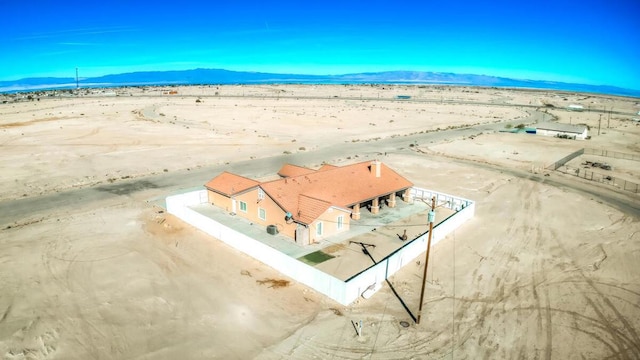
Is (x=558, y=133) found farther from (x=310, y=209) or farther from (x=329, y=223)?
(x=310, y=209)

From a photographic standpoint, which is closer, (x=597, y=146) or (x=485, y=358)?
(x=485, y=358)

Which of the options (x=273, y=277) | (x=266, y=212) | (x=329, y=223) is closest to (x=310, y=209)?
(x=329, y=223)

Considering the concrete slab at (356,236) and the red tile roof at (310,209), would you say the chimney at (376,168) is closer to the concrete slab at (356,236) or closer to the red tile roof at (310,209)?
the concrete slab at (356,236)

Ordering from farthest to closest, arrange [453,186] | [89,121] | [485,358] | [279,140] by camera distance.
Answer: [89,121]
[279,140]
[453,186]
[485,358]

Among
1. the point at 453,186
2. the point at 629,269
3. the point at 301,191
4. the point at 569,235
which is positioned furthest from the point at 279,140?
the point at 629,269

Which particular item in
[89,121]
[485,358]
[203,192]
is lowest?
[485,358]

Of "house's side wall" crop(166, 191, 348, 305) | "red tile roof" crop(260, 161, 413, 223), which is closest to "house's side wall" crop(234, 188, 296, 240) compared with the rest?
"red tile roof" crop(260, 161, 413, 223)

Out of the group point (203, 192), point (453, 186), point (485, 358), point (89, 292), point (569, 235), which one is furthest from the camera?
point (453, 186)

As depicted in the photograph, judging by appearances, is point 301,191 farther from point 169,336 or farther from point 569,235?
point 569,235
